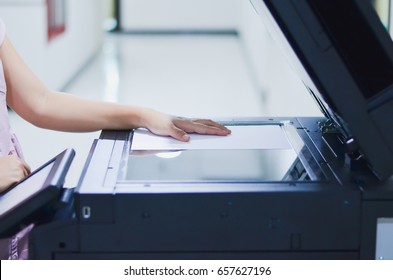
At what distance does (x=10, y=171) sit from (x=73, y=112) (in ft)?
0.89

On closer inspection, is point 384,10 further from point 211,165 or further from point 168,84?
point 168,84

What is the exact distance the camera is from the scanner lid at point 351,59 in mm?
880

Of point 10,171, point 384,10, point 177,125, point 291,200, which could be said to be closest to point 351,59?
point 291,200

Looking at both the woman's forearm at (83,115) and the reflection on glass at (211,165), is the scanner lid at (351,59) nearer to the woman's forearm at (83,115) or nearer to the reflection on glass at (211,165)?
the reflection on glass at (211,165)

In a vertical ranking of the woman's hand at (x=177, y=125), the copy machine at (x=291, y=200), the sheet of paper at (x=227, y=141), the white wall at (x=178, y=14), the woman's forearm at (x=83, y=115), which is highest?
the white wall at (x=178, y=14)

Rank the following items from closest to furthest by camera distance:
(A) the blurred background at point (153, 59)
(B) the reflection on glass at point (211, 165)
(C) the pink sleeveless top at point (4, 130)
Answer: (B) the reflection on glass at point (211, 165), (C) the pink sleeveless top at point (4, 130), (A) the blurred background at point (153, 59)

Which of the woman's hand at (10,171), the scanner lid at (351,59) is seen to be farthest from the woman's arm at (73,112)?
the scanner lid at (351,59)

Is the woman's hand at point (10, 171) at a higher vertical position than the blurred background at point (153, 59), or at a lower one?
lower

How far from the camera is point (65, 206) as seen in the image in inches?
36.5

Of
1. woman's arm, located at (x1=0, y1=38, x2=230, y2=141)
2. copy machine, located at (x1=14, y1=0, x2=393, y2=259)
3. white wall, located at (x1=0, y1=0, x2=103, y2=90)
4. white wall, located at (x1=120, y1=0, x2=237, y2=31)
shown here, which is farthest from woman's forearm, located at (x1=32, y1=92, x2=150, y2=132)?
white wall, located at (x1=120, y1=0, x2=237, y2=31)

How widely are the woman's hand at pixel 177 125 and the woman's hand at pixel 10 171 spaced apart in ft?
0.74

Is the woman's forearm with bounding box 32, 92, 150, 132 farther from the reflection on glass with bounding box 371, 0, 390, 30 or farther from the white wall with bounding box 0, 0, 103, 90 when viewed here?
the white wall with bounding box 0, 0, 103, 90

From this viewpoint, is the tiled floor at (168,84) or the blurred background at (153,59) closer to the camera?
the tiled floor at (168,84)

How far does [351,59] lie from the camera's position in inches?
36.2
